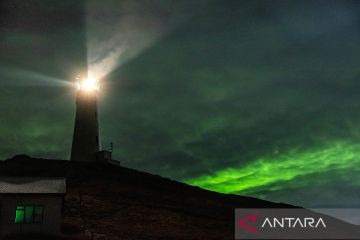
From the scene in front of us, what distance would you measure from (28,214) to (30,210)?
365mm

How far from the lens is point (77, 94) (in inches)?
2884

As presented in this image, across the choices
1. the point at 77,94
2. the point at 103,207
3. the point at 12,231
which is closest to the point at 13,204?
the point at 12,231

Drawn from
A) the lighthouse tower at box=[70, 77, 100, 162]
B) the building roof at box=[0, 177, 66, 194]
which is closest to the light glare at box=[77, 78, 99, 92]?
the lighthouse tower at box=[70, 77, 100, 162]

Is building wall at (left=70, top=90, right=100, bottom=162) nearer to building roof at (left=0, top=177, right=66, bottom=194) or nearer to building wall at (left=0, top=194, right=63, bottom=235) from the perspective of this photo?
building roof at (left=0, top=177, right=66, bottom=194)

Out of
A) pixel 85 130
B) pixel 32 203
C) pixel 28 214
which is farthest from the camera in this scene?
pixel 85 130

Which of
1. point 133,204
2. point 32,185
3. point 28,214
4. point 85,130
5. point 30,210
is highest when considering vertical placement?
point 85,130

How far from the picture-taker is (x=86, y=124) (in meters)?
70.1

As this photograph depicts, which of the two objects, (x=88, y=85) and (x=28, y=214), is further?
(x=88, y=85)

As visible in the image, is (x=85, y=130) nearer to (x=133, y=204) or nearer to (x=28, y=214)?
(x=133, y=204)

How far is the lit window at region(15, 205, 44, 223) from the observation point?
112 ft

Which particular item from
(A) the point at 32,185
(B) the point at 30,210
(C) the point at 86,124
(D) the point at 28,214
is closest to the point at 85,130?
(C) the point at 86,124

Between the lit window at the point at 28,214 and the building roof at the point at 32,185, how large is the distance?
1.45 metres

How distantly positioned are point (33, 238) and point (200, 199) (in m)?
33.7

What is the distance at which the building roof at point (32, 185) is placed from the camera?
34.9m
